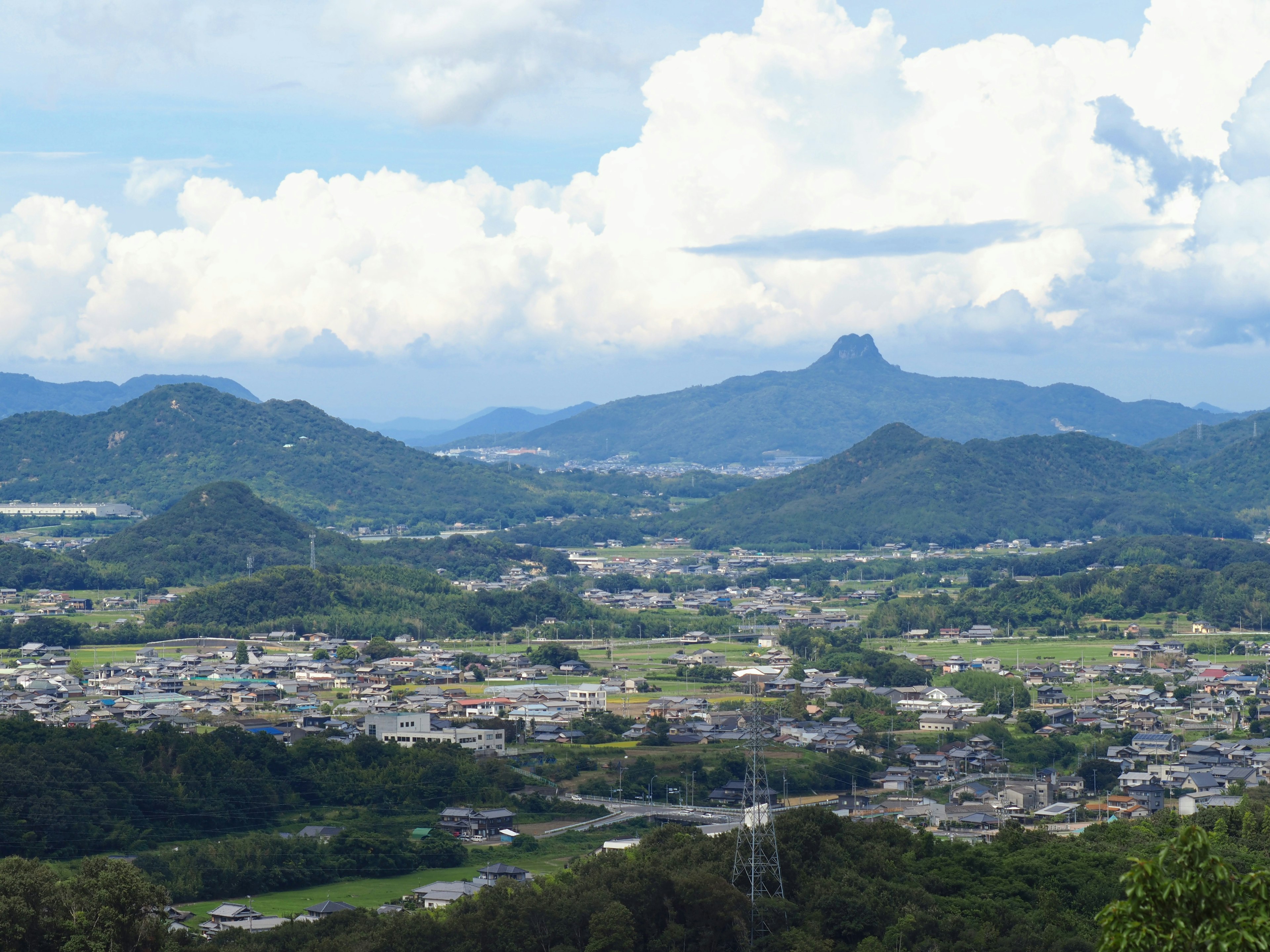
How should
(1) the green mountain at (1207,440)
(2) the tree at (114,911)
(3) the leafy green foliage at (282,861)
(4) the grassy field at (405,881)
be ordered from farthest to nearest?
(1) the green mountain at (1207,440) → (3) the leafy green foliage at (282,861) → (4) the grassy field at (405,881) → (2) the tree at (114,911)

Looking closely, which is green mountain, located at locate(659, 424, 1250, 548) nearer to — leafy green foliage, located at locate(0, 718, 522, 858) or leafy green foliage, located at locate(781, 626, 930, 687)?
leafy green foliage, located at locate(781, 626, 930, 687)

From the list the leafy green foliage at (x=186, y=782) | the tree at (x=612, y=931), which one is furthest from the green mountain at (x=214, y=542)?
the tree at (x=612, y=931)

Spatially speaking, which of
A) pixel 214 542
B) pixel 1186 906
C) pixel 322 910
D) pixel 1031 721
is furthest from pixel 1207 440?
pixel 1186 906

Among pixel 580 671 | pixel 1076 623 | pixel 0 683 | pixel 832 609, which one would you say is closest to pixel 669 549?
pixel 832 609

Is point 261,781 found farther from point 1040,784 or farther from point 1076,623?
point 1076,623

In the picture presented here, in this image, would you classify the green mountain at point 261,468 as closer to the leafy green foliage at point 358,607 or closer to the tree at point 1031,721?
the leafy green foliage at point 358,607

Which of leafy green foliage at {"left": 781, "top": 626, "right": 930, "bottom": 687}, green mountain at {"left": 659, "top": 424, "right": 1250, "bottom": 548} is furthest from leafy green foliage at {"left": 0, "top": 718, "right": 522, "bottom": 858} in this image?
green mountain at {"left": 659, "top": 424, "right": 1250, "bottom": 548}
